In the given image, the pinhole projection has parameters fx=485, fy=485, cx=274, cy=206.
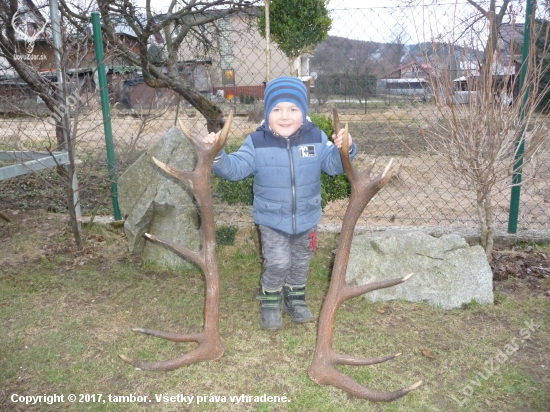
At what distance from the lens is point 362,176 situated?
247cm

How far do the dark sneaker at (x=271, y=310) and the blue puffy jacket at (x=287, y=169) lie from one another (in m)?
0.46

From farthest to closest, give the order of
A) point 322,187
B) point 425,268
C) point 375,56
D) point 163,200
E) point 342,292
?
point 375,56 → point 322,187 → point 163,200 → point 425,268 → point 342,292

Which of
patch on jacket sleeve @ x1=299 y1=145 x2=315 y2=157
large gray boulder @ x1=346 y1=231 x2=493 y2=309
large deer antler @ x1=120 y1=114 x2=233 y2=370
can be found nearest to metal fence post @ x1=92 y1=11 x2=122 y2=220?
large deer antler @ x1=120 y1=114 x2=233 y2=370

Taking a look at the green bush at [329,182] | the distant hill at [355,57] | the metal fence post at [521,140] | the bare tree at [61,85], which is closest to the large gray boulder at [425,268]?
the green bush at [329,182]

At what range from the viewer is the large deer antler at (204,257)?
7.94 feet

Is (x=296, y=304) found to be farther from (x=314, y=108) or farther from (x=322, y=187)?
(x=314, y=108)

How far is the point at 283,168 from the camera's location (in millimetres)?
2740

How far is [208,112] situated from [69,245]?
94.8 inches

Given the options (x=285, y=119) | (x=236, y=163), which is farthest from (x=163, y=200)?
(x=285, y=119)

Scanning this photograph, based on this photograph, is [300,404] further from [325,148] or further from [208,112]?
[208,112]

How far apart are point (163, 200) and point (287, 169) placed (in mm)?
1287

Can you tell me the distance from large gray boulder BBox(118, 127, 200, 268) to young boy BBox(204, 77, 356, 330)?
974 mm

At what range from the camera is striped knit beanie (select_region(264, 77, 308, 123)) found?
2654mm

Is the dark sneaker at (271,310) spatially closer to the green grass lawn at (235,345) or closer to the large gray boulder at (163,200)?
the green grass lawn at (235,345)
